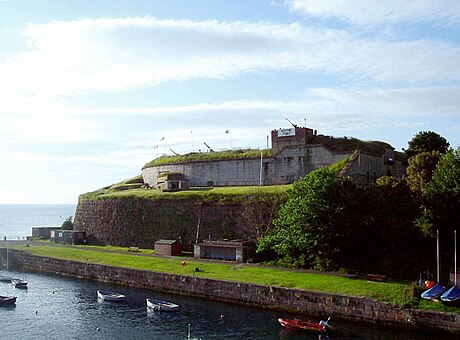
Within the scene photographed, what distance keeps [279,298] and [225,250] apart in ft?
45.0

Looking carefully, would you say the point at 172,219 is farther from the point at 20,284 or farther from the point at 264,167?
the point at 20,284

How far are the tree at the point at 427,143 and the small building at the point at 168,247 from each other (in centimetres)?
2907

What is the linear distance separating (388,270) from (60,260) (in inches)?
1365

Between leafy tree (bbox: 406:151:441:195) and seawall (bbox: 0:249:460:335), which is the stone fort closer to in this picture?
leafy tree (bbox: 406:151:441:195)

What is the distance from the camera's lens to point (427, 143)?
2363 inches

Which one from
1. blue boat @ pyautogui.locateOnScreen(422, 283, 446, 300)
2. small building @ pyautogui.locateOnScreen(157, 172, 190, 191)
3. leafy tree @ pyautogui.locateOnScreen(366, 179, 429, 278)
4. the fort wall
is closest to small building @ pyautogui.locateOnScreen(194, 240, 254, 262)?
the fort wall

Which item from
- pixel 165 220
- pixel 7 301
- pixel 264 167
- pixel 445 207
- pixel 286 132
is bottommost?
pixel 7 301

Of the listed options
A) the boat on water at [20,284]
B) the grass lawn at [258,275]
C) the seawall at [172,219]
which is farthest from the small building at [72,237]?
the boat on water at [20,284]

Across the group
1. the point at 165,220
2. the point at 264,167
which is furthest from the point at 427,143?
the point at 165,220

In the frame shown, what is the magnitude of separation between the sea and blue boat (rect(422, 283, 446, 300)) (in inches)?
98.1

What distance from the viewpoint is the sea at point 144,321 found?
31.1m

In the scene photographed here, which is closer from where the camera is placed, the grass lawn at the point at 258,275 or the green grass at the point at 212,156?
the grass lawn at the point at 258,275

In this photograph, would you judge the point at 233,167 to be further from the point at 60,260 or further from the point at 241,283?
the point at 241,283

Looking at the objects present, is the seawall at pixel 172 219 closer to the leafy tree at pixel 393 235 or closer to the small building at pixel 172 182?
the small building at pixel 172 182
